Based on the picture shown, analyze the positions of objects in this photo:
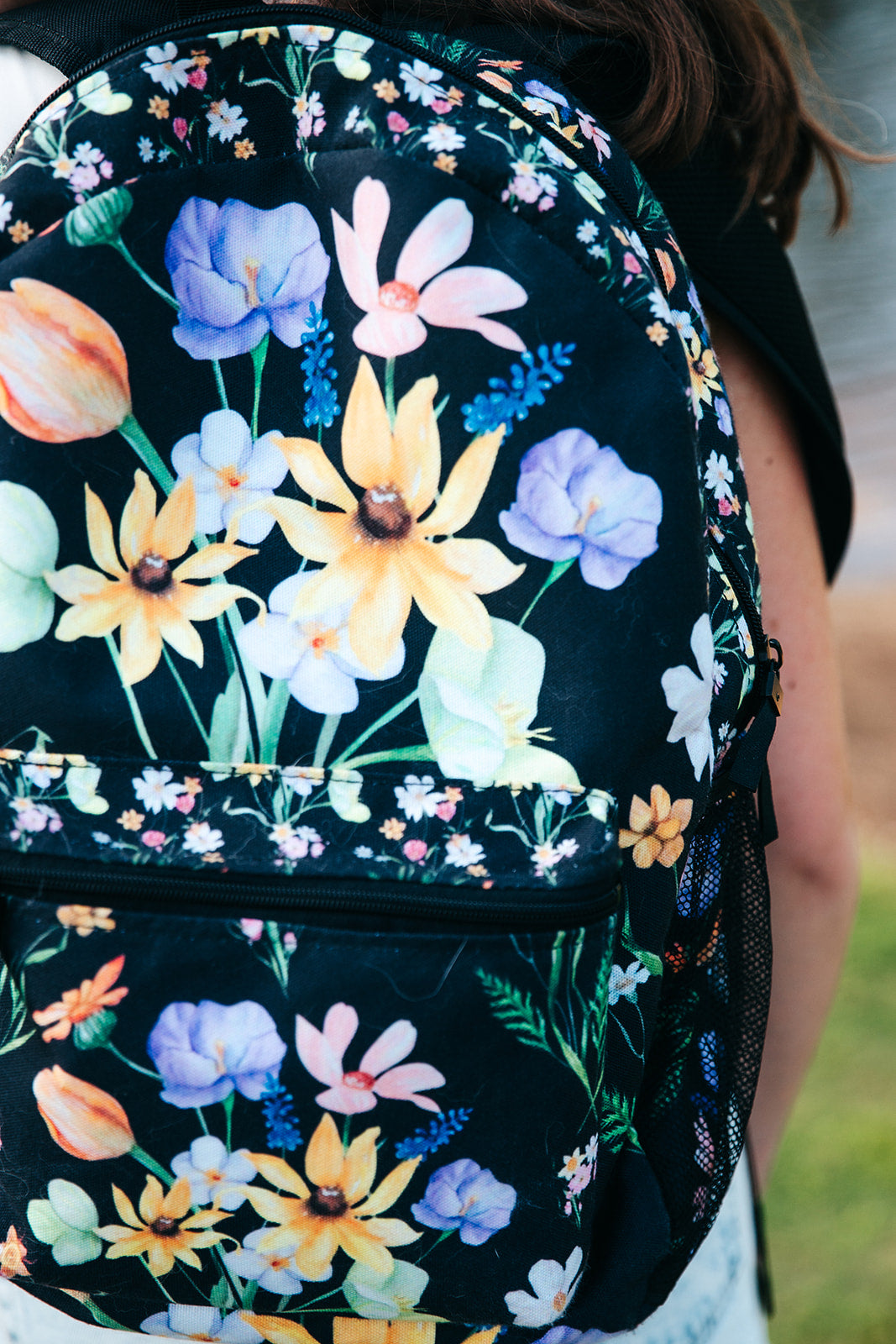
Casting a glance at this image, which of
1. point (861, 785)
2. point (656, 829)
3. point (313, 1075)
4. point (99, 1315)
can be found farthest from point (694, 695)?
point (861, 785)

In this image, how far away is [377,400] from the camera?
689 millimetres

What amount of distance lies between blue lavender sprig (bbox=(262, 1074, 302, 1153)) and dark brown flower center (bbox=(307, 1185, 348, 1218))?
1.3 inches

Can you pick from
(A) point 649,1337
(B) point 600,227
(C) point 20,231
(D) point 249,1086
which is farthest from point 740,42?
(A) point 649,1337

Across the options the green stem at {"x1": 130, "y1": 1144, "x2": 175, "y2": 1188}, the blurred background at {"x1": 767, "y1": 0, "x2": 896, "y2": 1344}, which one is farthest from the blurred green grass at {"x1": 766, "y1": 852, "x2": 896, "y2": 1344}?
the green stem at {"x1": 130, "y1": 1144, "x2": 175, "y2": 1188}

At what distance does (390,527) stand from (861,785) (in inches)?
104

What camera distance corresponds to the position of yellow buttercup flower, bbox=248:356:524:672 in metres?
0.69

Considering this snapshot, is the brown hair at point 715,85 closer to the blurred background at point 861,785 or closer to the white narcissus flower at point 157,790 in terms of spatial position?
the blurred background at point 861,785

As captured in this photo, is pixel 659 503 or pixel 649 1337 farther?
pixel 649 1337

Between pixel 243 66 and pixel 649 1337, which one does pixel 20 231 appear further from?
pixel 649 1337

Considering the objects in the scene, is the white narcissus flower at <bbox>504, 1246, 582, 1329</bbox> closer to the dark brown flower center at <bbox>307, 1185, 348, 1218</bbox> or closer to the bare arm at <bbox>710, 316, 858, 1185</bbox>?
the dark brown flower center at <bbox>307, 1185, 348, 1218</bbox>

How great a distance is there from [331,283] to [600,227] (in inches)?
6.1

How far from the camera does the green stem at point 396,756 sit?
27.6 inches

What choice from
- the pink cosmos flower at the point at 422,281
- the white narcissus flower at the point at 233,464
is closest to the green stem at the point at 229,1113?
the white narcissus flower at the point at 233,464

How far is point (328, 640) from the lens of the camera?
0.70 m
